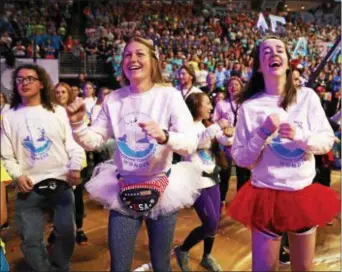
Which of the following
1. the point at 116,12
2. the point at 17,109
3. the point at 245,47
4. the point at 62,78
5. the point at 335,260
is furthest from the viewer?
the point at 116,12

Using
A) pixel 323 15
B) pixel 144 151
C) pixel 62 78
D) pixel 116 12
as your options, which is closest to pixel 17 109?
pixel 144 151

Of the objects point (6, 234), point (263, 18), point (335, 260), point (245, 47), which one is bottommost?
point (6, 234)

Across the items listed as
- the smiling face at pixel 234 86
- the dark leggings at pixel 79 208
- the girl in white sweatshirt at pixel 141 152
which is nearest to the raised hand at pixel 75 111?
the girl in white sweatshirt at pixel 141 152

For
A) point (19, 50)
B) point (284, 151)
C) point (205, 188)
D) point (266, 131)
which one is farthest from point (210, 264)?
point (19, 50)

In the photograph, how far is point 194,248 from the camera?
413 centimetres

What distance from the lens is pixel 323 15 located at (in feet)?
68.2

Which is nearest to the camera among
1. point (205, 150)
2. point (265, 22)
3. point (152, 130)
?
point (152, 130)

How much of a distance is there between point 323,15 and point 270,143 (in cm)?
2024

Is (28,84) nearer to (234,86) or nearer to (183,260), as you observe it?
(183,260)

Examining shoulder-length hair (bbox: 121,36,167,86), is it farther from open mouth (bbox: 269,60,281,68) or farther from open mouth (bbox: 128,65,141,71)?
open mouth (bbox: 269,60,281,68)

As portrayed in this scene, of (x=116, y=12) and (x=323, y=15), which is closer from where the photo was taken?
(x=116, y=12)

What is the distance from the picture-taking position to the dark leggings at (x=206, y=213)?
3.47 metres

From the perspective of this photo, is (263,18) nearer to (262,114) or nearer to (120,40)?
(120,40)

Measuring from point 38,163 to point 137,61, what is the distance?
108 centimetres
